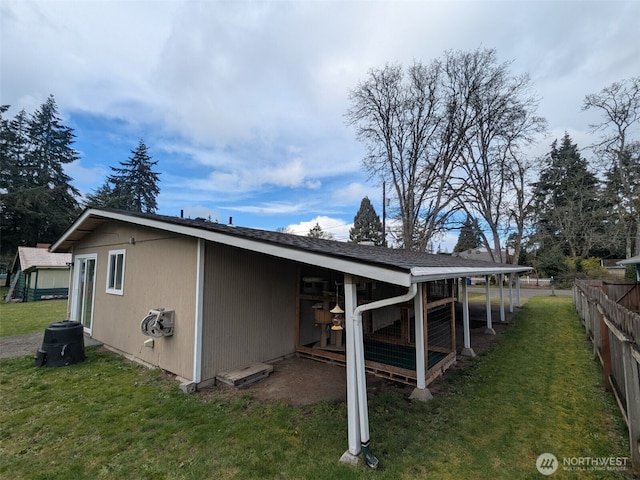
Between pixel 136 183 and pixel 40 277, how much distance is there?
21.4 metres

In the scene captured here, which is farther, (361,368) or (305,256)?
(305,256)

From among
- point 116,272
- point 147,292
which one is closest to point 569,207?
point 147,292

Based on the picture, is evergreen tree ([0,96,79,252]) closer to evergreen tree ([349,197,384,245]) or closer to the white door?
the white door

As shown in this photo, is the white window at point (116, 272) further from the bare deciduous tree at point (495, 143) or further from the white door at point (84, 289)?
the bare deciduous tree at point (495, 143)

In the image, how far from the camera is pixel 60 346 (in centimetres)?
527

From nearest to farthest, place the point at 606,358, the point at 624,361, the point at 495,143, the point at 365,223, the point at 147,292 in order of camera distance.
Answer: the point at 624,361 < the point at 606,358 < the point at 147,292 < the point at 495,143 < the point at 365,223

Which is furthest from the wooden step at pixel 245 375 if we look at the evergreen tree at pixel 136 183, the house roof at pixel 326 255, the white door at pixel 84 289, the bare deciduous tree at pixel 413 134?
the evergreen tree at pixel 136 183

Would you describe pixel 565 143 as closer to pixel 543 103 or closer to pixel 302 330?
pixel 543 103

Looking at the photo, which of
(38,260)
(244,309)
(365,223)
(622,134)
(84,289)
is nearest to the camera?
(244,309)

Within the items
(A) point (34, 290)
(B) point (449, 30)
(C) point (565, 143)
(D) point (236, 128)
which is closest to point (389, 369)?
(D) point (236, 128)

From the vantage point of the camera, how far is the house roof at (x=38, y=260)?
15824 millimetres

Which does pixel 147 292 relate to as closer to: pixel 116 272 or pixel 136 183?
pixel 116 272

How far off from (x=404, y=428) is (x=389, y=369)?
1.35m

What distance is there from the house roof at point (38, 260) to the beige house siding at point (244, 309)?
53.8ft
